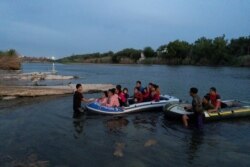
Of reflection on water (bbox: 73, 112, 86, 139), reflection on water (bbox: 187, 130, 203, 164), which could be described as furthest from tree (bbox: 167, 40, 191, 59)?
reflection on water (bbox: 187, 130, 203, 164)

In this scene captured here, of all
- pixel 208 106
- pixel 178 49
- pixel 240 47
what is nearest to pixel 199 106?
pixel 208 106

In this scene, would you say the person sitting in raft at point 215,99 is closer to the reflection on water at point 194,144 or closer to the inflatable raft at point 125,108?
the reflection on water at point 194,144

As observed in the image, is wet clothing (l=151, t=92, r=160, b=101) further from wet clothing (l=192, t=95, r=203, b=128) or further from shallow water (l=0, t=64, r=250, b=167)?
wet clothing (l=192, t=95, r=203, b=128)

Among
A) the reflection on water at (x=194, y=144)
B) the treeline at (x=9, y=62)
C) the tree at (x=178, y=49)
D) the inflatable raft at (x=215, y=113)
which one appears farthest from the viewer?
the tree at (x=178, y=49)

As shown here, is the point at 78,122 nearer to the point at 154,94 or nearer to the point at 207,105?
the point at 154,94

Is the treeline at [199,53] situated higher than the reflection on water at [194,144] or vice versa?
the treeline at [199,53]

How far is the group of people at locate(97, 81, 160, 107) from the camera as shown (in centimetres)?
1614

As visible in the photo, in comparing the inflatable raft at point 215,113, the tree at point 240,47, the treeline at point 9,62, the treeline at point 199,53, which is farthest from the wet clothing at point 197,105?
the tree at point 240,47

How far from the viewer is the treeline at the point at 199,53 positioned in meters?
96.2

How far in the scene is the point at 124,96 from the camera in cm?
1695

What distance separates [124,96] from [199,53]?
298 feet

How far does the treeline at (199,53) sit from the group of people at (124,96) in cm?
7410

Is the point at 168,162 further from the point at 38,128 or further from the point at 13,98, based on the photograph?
the point at 13,98

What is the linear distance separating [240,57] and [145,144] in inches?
3342
